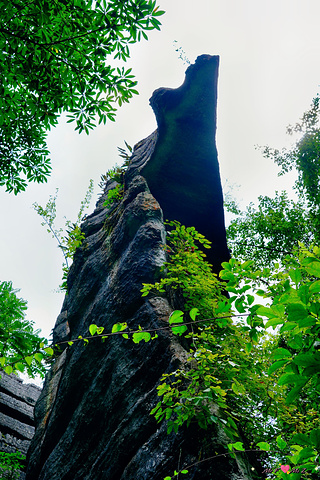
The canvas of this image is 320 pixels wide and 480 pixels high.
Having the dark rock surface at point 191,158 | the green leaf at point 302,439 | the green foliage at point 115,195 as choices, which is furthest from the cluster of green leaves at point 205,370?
the green foliage at point 115,195

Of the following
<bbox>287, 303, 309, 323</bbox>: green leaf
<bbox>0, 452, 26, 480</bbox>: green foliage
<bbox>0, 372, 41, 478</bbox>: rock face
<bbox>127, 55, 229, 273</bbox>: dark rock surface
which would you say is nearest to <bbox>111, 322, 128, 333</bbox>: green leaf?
<bbox>287, 303, 309, 323</bbox>: green leaf

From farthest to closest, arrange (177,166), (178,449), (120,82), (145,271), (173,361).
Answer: (177,166) → (145,271) → (120,82) → (173,361) → (178,449)

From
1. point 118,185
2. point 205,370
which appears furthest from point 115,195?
point 205,370

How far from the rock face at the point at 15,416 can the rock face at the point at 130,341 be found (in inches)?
128

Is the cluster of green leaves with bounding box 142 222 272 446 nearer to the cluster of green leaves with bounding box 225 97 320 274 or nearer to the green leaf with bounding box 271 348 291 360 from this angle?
Answer: the green leaf with bounding box 271 348 291 360

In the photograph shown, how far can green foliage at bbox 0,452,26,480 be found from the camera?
25.5 feet

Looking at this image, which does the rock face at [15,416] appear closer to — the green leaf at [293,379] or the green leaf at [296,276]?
the green leaf at [293,379]

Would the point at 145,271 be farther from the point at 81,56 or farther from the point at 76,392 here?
the point at 81,56

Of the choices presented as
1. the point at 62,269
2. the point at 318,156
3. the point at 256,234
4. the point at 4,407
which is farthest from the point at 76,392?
the point at 318,156

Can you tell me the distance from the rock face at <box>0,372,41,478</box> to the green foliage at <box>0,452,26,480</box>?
0.58m

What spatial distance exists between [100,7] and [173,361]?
4.64 m

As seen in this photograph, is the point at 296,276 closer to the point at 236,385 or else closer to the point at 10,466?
the point at 236,385

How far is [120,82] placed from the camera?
427 centimetres

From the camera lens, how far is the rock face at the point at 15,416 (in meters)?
9.09
